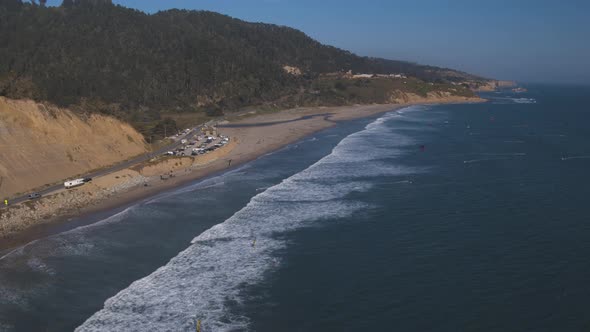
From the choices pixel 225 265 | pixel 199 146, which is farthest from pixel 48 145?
pixel 225 265

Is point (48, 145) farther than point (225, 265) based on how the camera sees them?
Yes

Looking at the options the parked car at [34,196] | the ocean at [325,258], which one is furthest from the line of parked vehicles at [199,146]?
the parked car at [34,196]

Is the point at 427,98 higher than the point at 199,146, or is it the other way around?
the point at 427,98

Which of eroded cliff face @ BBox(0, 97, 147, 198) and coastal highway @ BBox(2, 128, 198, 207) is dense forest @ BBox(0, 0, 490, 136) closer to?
coastal highway @ BBox(2, 128, 198, 207)

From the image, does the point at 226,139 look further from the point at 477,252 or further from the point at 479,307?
the point at 479,307

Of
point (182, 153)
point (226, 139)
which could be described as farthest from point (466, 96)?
point (182, 153)

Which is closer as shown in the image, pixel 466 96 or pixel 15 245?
pixel 15 245

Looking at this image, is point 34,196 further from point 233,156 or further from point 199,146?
point 199,146
